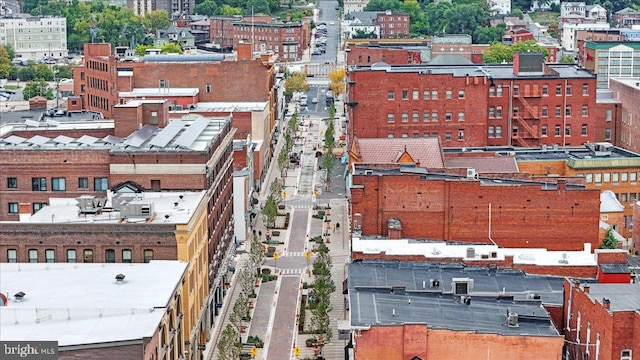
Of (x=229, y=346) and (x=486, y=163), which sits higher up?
(x=486, y=163)

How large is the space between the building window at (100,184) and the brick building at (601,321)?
128 ft

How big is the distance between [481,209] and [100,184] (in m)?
30.5

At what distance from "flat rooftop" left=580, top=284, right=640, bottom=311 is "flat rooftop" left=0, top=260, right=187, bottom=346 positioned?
25.8 meters

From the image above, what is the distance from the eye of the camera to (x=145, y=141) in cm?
10338

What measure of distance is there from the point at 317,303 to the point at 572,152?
136ft

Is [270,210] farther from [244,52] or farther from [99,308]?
[99,308]

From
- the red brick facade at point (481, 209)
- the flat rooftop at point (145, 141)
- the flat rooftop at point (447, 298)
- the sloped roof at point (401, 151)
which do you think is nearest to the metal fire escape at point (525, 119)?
the sloped roof at point (401, 151)

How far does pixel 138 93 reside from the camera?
167 m

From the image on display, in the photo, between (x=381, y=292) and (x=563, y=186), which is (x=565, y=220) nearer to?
(x=563, y=186)

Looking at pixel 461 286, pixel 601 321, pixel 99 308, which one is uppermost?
pixel 99 308

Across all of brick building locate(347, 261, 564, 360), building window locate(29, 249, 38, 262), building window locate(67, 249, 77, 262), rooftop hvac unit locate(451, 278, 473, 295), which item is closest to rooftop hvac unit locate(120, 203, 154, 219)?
building window locate(67, 249, 77, 262)

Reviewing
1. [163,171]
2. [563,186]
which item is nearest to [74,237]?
[163,171]

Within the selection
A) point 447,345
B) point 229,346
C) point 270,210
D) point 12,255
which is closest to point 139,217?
point 12,255

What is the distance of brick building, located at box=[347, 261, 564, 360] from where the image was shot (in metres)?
73.4
